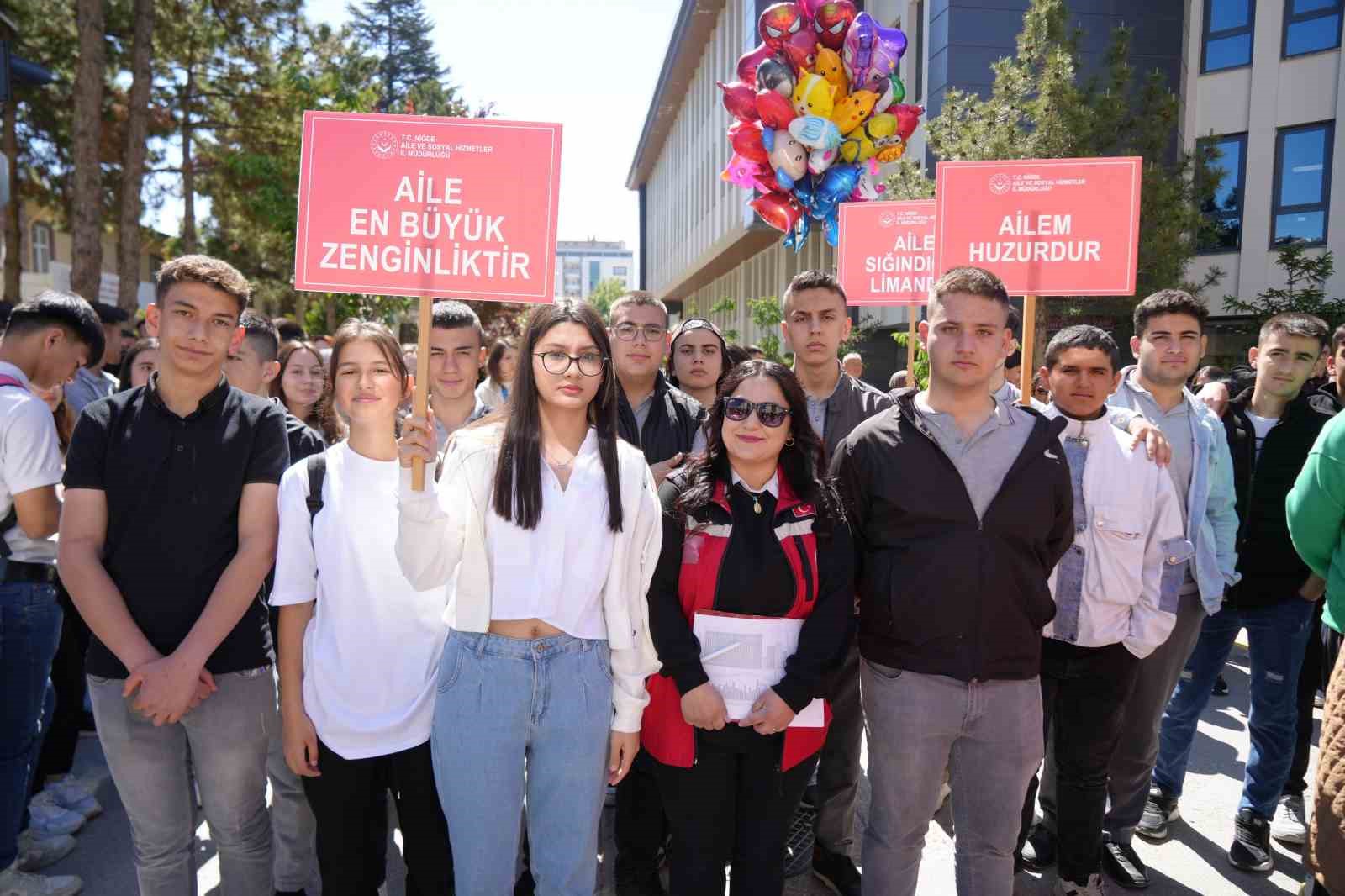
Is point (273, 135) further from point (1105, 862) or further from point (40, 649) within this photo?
point (1105, 862)

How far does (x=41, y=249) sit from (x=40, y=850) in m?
38.5

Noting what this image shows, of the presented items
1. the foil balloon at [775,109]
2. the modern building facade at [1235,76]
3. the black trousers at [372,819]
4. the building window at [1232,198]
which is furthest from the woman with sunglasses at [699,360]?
the building window at [1232,198]

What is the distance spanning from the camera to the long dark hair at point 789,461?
2857mm

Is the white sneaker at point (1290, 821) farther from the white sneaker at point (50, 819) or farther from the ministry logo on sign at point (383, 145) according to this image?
the white sneaker at point (50, 819)

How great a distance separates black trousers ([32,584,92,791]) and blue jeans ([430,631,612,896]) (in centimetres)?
277

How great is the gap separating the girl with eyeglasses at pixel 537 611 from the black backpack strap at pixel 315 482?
1.13 ft

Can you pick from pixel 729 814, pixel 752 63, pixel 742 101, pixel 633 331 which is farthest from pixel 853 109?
pixel 729 814

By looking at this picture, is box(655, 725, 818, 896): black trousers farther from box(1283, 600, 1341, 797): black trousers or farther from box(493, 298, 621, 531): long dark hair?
box(1283, 600, 1341, 797): black trousers

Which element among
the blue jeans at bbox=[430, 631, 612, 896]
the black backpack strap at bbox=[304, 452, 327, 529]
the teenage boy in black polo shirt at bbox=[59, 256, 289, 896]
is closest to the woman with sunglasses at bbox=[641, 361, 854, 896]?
the blue jeans at bbox=[430, 631, 612, 896]

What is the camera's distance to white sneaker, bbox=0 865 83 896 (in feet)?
10.6

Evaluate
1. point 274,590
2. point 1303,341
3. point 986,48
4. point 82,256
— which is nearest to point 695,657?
point 274,590

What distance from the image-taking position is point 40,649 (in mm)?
3312

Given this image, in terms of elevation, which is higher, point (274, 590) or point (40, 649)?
point (274, 590)

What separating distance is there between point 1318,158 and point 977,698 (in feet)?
62.3
